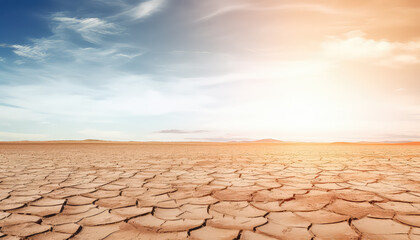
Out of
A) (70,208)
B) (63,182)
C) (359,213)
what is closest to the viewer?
(359,213)

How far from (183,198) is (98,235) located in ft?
2.63

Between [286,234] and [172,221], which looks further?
[172,221]

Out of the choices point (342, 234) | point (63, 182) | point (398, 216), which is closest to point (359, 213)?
point (398, 216)

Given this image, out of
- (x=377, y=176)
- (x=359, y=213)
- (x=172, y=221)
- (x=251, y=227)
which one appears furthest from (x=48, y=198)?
(x=377, y=176)

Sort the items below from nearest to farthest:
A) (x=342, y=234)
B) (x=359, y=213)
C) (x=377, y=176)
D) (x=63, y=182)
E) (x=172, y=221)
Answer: (x=342, y=234) < (x=172, y=221) < (x=359, y=213) < (x=63, y=182) < (x=377, y=176)

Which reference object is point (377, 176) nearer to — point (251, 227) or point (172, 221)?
point (251, 227)

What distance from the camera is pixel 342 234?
1.31 m

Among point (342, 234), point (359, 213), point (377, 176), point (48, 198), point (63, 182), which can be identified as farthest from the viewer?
point (377, 176)

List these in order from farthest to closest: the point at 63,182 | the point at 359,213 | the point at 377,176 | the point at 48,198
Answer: the point at 377,176 < the point at 63,182 < the point at 48,198 < the point at 359,213

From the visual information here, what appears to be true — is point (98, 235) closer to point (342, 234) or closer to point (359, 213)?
point (342, 234)

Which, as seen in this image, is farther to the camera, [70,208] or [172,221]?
[70,208]

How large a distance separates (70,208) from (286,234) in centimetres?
143

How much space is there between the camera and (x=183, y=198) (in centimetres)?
203

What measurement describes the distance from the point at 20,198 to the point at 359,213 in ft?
8.11
